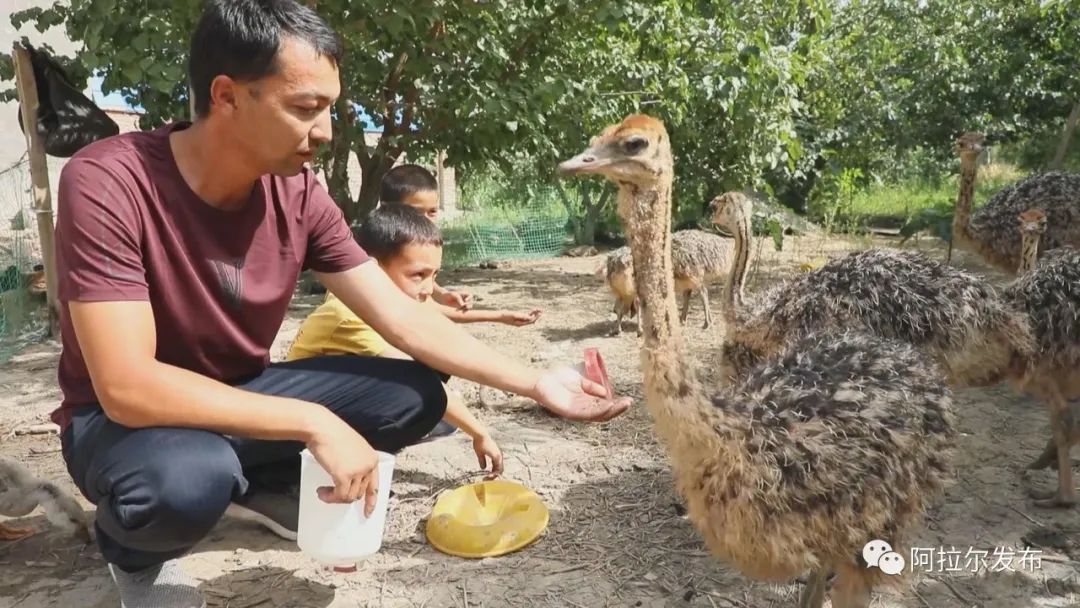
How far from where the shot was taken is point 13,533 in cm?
279

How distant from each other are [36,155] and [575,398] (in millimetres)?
4986

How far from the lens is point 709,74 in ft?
20.2

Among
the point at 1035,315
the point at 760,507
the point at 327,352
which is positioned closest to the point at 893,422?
the point at 760,507

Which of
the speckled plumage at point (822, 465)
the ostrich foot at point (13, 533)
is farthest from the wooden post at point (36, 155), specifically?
the speckled plumage at point (822, 465)

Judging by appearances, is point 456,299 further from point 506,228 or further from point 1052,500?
point 506,228

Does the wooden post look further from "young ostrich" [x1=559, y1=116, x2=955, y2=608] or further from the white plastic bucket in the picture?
"young ostrich" [x1=559, y1=116, x2=955, y2=608]

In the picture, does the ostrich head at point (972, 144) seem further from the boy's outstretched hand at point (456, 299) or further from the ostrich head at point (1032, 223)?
the boy's outstretched hand at point (456, 299)

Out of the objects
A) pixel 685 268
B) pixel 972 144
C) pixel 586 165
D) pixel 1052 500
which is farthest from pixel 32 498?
pixel 972 144

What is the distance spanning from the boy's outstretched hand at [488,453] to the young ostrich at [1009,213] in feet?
15.2

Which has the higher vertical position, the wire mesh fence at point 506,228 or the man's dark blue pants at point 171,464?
the man's dark blue pants at point 171,464

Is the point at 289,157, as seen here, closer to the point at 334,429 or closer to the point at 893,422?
the point at 334,429

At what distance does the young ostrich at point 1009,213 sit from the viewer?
583 cm

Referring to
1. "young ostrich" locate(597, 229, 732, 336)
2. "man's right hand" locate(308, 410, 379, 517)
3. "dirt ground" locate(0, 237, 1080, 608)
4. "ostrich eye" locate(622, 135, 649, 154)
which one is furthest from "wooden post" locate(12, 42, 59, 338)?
"ostrich eye" locate(622, 135, 649, 154)

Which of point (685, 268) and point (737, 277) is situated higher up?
point (737, 277)
